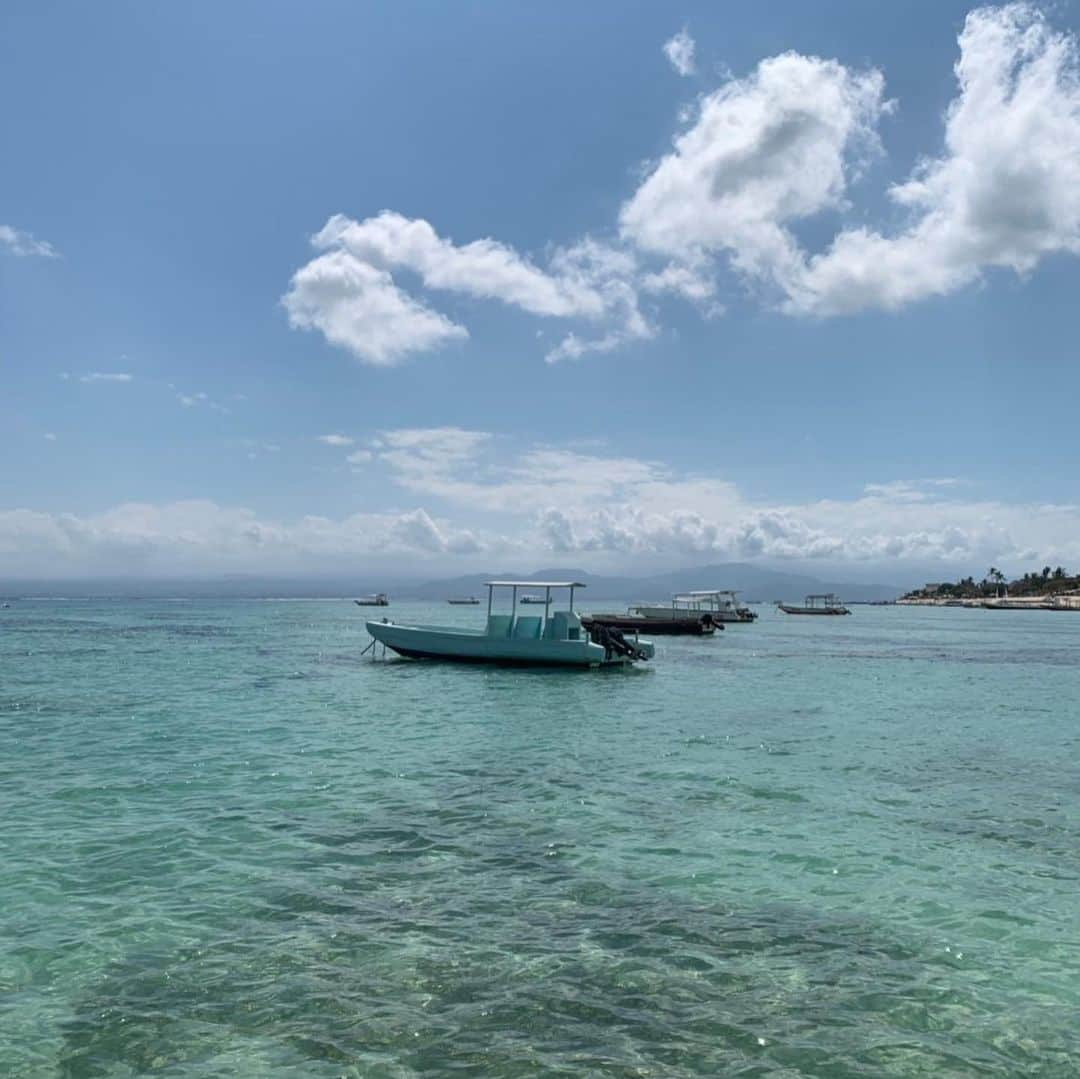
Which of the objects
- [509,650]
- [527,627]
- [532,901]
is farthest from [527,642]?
[532,901]

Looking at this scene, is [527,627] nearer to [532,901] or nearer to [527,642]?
[527,642]

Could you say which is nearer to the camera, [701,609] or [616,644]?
[616,644]

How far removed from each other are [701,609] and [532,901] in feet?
327

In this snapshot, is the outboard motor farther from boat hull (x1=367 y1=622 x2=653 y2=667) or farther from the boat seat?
the boat seat

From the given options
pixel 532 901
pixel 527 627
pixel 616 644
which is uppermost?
pixel 527 627

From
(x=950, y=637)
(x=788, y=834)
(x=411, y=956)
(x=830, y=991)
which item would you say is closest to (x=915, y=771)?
(x=788, y=834)

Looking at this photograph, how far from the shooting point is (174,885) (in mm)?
10664

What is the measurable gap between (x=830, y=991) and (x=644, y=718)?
20114mm

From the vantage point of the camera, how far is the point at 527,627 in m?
42.7

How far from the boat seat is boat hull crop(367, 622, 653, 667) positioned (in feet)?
2.12

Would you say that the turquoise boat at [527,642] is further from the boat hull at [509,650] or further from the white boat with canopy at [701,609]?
the white boat with canopy at [701,609]

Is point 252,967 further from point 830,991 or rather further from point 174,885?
point 830,991

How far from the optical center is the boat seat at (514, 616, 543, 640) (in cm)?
4237

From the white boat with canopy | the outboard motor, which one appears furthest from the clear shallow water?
the white boat with canopy
